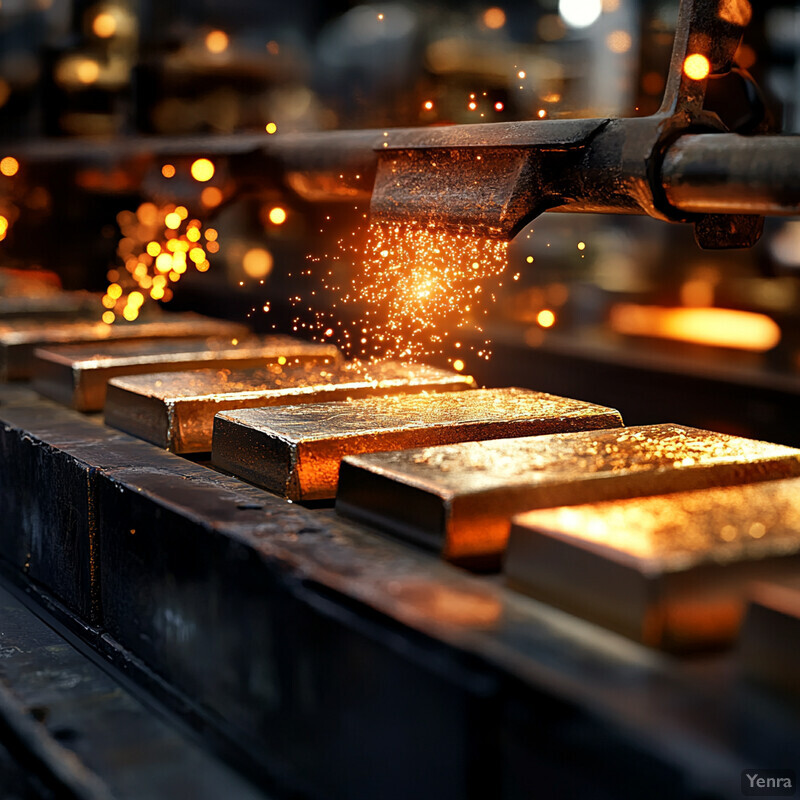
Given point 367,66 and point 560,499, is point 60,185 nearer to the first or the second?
point 367,66

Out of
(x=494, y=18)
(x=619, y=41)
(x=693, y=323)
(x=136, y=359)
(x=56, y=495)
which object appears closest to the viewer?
(x=56, y=495)

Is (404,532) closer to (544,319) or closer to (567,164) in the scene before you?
(567,164)

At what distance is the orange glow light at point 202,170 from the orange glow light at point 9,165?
1046 mm

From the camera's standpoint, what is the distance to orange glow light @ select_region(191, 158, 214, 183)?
205cm

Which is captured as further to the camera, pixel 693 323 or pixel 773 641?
pixel 693 323

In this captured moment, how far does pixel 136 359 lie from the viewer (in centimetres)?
181

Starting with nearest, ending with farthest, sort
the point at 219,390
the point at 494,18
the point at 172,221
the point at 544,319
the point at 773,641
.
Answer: the point at 773,641 < the point at 219,390 < the point at 172,221 < the point at 494,18 < the point at 544,319

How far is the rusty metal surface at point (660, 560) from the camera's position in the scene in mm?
776

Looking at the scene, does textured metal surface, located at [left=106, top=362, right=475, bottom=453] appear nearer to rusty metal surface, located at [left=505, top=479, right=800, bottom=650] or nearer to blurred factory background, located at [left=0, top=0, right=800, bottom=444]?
blurred factory background, located at [left=0, top=0, right=800, bottom=444]

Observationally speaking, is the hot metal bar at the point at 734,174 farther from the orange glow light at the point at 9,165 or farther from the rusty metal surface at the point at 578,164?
the orange glow light at the point at 9,165

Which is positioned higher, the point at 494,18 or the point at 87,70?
the point at 494,18

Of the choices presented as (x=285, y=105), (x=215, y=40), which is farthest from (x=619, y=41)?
(x=215, y=40)

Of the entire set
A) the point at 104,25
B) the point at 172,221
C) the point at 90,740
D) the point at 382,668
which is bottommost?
the point at 90,740

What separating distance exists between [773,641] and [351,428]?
2.16ft
